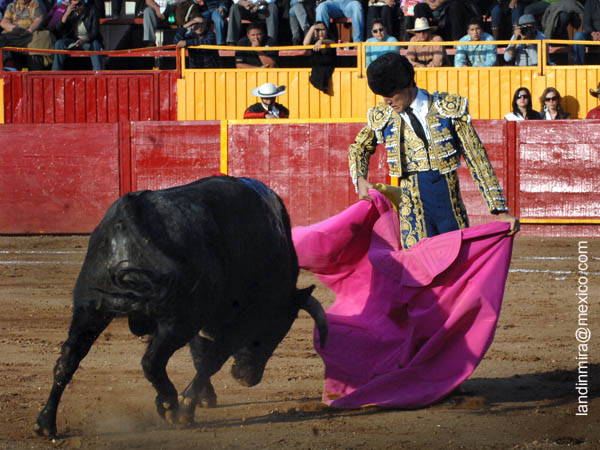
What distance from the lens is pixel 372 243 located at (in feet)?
13.1

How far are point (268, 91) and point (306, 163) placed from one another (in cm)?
84

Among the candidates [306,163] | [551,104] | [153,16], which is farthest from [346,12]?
[551,104]

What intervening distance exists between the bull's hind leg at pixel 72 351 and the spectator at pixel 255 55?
26.0ft

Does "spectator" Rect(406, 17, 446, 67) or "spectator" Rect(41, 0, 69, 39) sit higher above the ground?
"spectator" Rect(41, 0, 69, 39)

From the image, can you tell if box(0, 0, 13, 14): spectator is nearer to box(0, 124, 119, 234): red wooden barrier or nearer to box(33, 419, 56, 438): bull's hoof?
box(0, 124, 119, 234): red wooden barrier

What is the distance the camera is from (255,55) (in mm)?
10703

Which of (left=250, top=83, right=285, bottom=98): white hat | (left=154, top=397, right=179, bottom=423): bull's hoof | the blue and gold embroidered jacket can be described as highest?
(left=250, top=83, right=285, bottom=98): white hat

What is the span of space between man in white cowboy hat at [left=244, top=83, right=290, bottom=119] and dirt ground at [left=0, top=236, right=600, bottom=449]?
4.57 m

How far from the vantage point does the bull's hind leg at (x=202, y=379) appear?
3.14m

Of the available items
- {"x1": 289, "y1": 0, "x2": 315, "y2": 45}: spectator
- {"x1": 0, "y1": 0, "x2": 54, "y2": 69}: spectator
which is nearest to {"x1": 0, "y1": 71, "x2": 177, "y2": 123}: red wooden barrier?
{"x1": 0, "y1": 0, "x2": 54, "y2": 69}: spectator

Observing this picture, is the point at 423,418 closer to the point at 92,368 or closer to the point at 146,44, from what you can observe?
the point at 92,368

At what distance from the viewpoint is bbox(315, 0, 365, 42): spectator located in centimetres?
1045

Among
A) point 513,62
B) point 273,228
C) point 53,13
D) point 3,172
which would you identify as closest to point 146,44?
point 53,13

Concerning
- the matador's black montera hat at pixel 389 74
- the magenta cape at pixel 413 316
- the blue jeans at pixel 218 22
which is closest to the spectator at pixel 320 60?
the blue jeans at pixel 218 22
